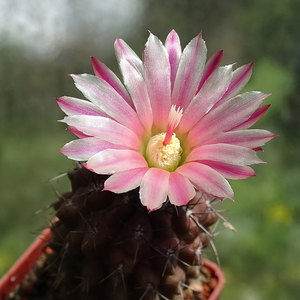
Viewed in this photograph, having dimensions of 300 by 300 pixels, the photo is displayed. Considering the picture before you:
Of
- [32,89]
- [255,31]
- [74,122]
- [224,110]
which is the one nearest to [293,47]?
[255,31]

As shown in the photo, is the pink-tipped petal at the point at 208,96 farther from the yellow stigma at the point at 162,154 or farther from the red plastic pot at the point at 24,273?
the red plastic pot at the point at 24,273

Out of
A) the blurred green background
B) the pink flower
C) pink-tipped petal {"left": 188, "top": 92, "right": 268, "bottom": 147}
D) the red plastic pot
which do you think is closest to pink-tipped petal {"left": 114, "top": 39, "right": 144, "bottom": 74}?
the pink flower

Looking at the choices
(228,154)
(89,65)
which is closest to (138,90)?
(228,154)

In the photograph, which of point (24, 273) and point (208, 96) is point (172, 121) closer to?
point (208, 96)

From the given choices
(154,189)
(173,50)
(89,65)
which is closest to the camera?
(154,189)

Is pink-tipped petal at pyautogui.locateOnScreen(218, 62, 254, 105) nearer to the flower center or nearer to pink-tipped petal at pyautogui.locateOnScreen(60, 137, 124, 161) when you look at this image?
the flower center

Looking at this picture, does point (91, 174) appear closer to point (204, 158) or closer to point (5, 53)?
point (204, 158)
